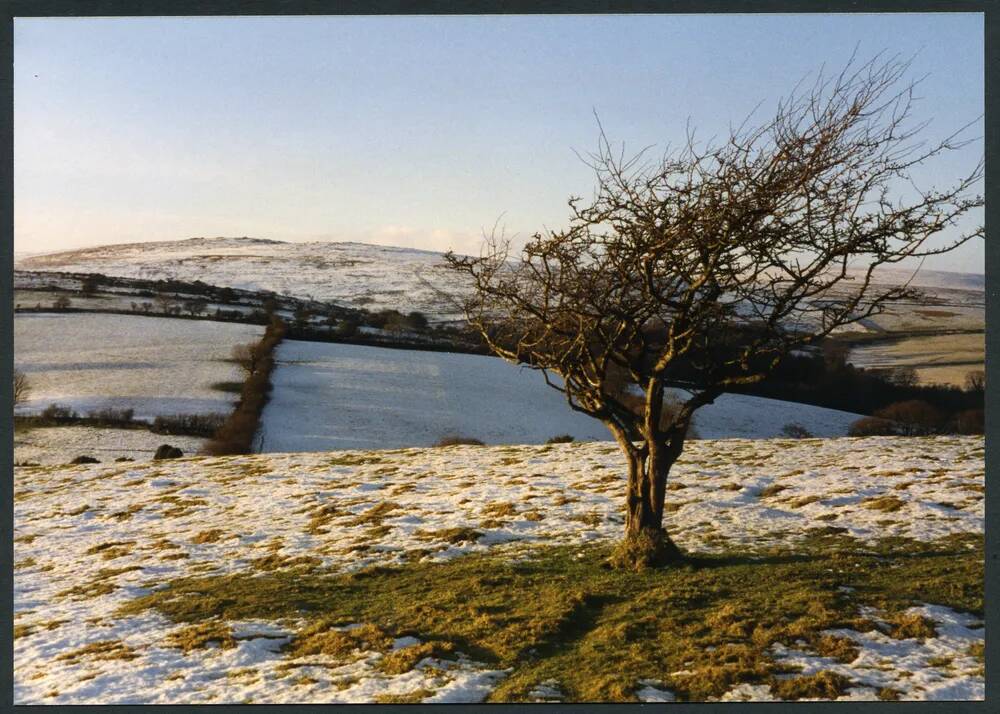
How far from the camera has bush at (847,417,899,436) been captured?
43.0 meters

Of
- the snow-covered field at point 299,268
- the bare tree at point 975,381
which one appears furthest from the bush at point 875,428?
the snow-covered field at point 299,268

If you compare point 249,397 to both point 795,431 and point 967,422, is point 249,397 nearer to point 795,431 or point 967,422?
point 795,431

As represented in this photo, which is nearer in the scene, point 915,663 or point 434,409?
point 915,663

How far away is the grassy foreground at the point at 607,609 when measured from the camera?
408 inches

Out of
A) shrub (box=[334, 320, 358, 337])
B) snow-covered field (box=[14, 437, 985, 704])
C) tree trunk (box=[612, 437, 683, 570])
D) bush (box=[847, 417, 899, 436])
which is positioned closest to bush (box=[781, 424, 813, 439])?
bush (box=[847, 417, 899, 436])

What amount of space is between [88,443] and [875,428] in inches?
1711

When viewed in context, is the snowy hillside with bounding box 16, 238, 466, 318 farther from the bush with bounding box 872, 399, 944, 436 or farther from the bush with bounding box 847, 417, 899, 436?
the bush with bounding box 872, 399, 944, 436

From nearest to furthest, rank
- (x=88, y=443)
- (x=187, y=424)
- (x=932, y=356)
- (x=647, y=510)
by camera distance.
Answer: (x=647, y=510) < (x=88, y=443) < (x=187, y=424) < (x=932, y=356)

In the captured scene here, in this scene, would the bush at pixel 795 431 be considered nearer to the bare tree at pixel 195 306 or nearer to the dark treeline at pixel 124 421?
the dark treeline at pixel 124 421

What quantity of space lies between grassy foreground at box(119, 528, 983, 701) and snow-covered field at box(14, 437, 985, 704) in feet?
1.00

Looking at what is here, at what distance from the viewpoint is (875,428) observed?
43.3 m

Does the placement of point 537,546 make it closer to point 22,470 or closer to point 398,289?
point 22,470

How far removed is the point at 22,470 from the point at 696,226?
29452 mm

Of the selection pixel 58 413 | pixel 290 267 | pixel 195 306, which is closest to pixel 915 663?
pixel 58 413
